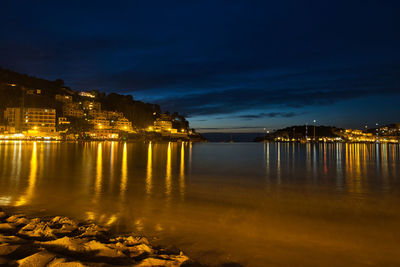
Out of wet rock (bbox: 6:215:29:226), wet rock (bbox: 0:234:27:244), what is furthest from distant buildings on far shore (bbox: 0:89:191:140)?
wet rock (bbox: 0:234:27:244)

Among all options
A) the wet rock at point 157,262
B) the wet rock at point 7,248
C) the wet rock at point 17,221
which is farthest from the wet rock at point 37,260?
the wet rock at point 17,221

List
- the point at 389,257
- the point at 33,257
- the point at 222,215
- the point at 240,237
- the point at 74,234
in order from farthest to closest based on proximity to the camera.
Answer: the point at 222,215 < the point at 240,237 < the point at 74,234 < the point at 389,257 < the point at 33,257

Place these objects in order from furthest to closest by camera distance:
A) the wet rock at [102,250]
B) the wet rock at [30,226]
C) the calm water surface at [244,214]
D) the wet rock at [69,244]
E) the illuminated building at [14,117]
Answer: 1. the illuminated building at [14,117]
2. the wet rock at [30,226]
3. the calm water surface at [244,214]
4. the wet rock at [69,244]
5. the wet rock at [102,250]

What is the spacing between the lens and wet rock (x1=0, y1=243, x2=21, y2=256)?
12.7 ft

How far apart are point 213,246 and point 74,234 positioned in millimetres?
2711

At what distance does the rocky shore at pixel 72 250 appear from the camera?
362 cm

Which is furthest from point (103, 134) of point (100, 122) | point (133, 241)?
point (133, 241)

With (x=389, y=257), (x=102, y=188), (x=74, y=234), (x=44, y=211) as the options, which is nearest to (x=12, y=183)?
(x=102, y=188)

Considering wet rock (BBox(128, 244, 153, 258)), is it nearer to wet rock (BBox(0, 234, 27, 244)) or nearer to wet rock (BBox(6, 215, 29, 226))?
wet rock (BBox(0, 234, 27, 244))

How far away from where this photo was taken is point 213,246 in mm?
5402

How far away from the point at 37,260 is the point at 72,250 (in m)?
0.74

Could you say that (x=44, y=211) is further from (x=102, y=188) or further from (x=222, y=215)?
(x=222, y=215)

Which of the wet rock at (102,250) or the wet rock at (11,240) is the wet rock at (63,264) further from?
the wet rock at (11,240)

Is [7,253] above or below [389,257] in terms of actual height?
above
